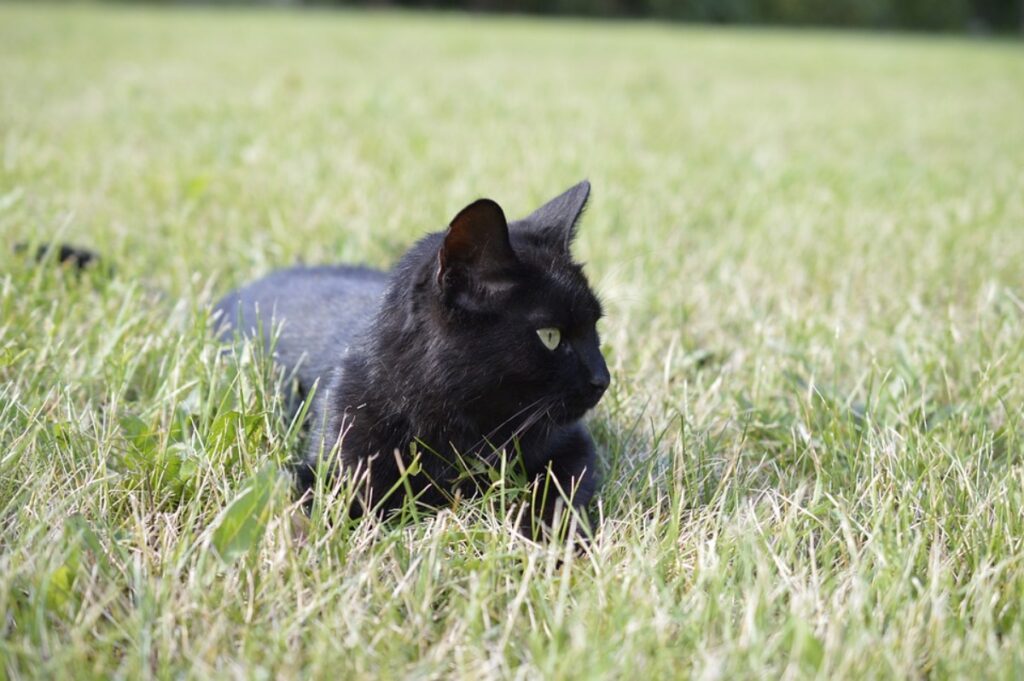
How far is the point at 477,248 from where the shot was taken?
5.44 feet

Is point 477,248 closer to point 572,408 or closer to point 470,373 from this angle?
point 470,373

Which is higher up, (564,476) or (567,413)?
(567,413)

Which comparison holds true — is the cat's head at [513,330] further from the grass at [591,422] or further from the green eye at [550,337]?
the grass at [591,422]

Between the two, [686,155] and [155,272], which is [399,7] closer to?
[686,155]

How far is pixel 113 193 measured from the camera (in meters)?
3.90

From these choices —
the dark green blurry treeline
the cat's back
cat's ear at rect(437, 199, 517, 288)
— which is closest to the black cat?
A: cat's ear at rect(437, 199, 517, 288)

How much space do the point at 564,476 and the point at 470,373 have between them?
0.30 meters

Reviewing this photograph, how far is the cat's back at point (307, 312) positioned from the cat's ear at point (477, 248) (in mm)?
374

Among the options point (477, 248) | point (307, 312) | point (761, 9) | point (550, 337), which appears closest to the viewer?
point (477, 248)

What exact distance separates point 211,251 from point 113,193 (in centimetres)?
106

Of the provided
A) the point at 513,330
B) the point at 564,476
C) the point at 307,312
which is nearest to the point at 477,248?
the point at 513,330

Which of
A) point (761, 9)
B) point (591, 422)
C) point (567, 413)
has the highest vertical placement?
point (761, 9)

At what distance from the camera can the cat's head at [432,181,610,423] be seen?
168cm

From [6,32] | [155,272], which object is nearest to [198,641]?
[155,272]
